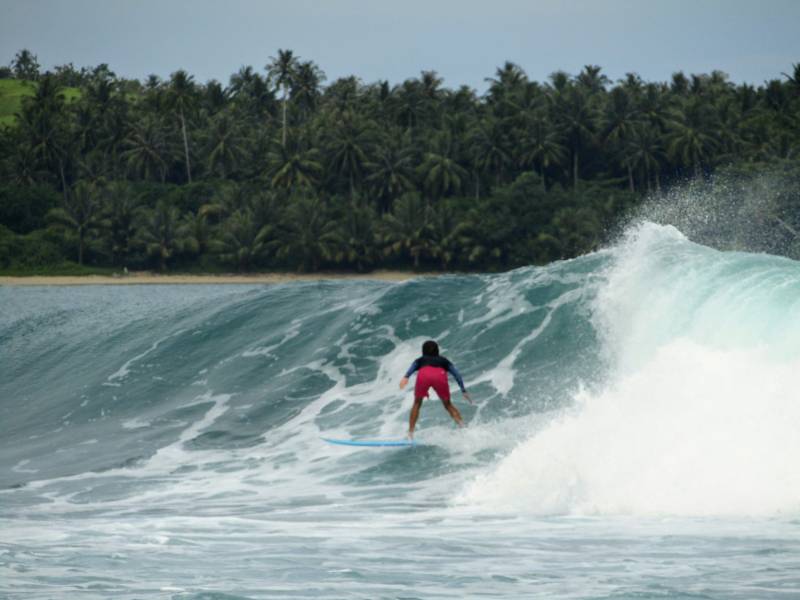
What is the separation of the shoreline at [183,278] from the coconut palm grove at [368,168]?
1.06 m

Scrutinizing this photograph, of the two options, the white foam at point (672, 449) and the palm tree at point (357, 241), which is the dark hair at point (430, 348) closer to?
the white foam at point (672, 449)

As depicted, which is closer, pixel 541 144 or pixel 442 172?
pixel 442 172

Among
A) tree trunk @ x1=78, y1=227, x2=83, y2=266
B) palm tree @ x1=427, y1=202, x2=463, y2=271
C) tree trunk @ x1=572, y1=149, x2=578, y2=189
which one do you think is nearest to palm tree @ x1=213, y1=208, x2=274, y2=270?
tree trunk @ x1=78, y1=227, x2=83, y2=266

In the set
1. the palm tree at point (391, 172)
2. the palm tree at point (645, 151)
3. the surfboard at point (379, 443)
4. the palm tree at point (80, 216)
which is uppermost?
the palm tree at point (645, 151)

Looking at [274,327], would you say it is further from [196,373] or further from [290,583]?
[290,583]

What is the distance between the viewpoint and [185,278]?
9388 cm

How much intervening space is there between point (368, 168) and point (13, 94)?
78.3 m

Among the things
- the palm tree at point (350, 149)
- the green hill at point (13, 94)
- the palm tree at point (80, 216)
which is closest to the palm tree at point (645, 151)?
the palm tree at point (350, 149)

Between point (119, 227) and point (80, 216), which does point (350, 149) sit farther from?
point (80, 216)

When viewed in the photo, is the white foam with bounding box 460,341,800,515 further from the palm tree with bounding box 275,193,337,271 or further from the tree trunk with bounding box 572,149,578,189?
the tree trunk with bounding box 572,149,578,189

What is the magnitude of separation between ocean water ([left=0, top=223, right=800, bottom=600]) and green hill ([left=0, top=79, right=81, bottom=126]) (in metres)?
139

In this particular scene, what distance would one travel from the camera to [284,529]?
12.3 m

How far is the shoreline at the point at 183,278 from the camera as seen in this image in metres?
91.2

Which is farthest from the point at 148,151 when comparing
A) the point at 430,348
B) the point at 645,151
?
the point at 430,348
